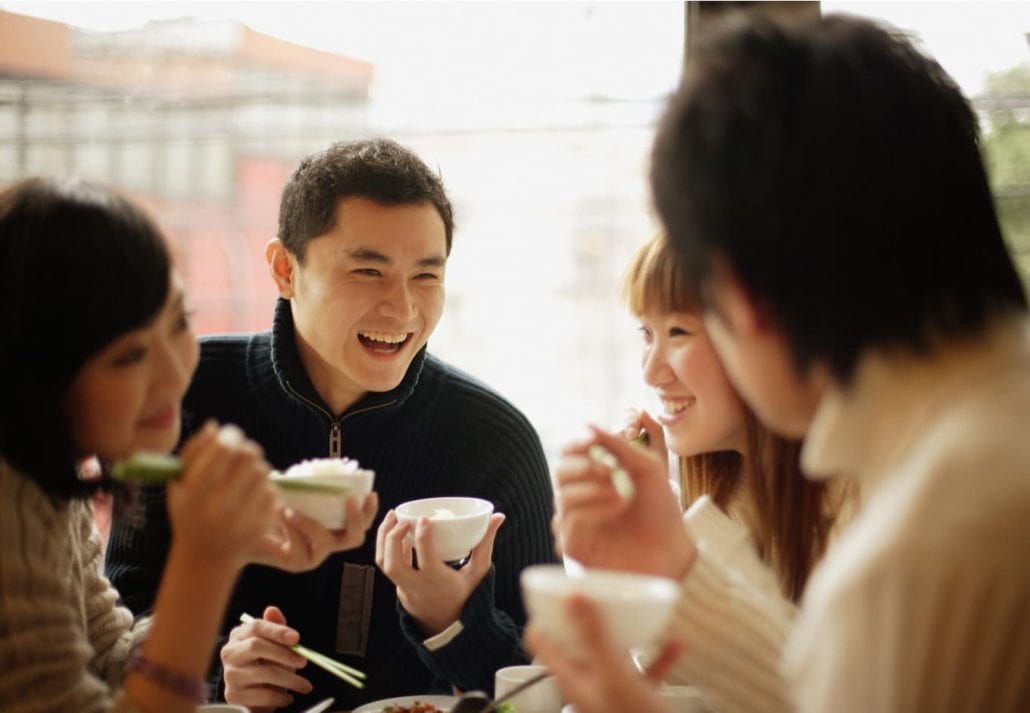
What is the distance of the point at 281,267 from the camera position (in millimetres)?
2209

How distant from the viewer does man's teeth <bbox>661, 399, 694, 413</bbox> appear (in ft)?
6.01

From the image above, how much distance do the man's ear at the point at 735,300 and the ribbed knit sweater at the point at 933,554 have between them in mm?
114

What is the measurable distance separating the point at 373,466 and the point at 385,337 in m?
0.28

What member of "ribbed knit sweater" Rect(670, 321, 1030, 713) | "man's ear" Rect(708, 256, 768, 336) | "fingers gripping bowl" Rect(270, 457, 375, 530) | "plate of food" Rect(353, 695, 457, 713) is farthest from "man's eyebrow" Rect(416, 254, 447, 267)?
"ribbed knit sweater" Rect(670, 321, 1030, 713)

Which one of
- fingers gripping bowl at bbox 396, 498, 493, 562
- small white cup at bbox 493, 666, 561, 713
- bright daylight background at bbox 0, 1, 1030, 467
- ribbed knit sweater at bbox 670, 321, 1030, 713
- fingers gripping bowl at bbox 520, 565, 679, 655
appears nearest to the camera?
ribbed knit sweater at bbox 670, 321, 1030, 713

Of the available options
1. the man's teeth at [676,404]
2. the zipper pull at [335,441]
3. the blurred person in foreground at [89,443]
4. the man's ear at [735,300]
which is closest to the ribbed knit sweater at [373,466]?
the zipper pull at [335,441]

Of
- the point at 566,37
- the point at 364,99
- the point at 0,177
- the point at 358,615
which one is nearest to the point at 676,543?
the point at 358,615

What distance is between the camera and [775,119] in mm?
966

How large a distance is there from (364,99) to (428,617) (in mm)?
1507

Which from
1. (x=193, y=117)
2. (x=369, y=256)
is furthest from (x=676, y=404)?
(x=193, y=117)

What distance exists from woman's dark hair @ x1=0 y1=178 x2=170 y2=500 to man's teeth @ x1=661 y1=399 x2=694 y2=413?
0.96 metres

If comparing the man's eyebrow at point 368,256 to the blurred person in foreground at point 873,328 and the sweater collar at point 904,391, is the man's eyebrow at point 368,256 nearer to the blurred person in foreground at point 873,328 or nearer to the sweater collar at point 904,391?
the blurred person in foreground at point 873,328

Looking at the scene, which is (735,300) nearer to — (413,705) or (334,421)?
(413,705)

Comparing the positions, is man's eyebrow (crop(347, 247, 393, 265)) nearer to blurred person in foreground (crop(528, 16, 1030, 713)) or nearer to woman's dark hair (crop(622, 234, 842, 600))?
woman's dark hair (crop(622, 234, 842, 600))
